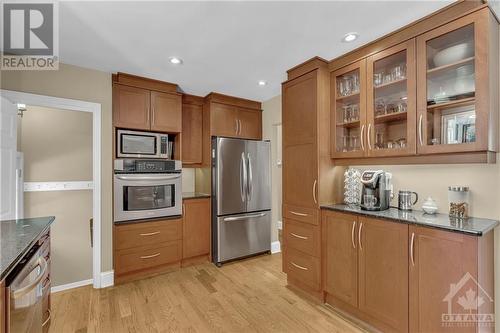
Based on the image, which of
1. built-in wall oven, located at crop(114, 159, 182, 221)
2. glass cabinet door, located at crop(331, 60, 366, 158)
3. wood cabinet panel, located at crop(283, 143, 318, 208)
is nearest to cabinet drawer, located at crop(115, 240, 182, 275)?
built-in wall oven, located at crop(114, 159, 182, 221)

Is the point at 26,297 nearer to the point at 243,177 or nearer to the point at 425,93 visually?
the point at 243,177

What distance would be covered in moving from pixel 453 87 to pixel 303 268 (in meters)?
2.03

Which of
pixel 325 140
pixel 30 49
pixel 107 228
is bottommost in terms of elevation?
pixel 107 228

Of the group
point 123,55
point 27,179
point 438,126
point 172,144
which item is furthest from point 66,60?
point 438,126

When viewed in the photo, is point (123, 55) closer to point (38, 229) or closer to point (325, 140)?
point (38, 229)

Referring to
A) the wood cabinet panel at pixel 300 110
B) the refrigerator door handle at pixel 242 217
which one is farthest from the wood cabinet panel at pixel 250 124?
the refrigerator door handle at pixel 242 217

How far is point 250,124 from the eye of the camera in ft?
12.3

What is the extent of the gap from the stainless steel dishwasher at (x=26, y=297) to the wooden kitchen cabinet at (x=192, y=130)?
6.98 feet

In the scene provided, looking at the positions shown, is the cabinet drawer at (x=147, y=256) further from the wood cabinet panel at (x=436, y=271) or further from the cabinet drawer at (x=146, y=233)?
the wood cabinet panel at (x=436, y=271)

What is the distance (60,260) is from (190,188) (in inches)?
76.8

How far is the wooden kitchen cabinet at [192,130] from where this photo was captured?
3402mm

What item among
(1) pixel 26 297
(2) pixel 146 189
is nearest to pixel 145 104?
(2) pixel 146 189

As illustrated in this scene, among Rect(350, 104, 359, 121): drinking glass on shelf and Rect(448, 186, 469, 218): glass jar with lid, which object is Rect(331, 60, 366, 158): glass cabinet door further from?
Rect(448, 186, 469, 218): glass jar with lid

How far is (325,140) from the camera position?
2.30 metres
